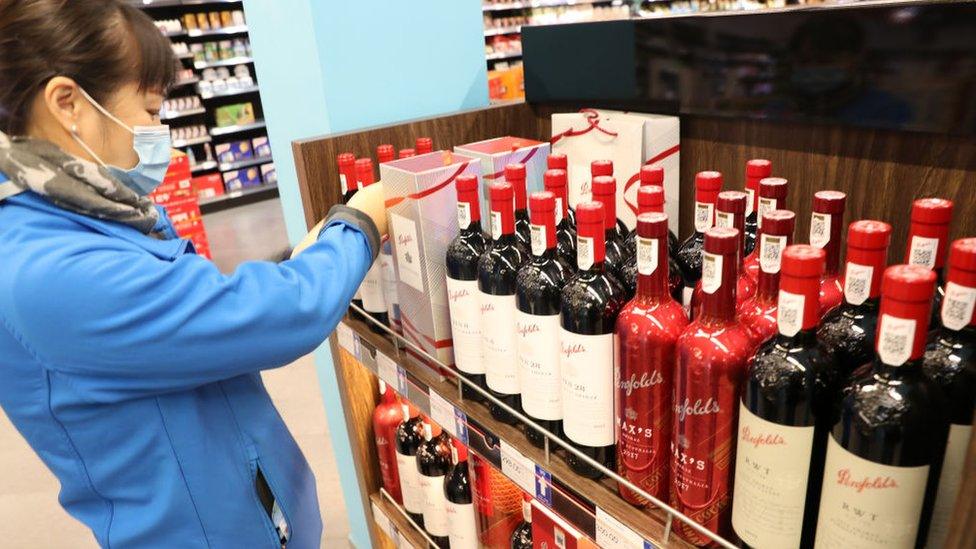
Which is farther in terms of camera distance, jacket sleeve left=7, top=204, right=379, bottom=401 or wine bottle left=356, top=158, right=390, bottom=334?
wine bottle left=356, top=158, right=390, bottom=334

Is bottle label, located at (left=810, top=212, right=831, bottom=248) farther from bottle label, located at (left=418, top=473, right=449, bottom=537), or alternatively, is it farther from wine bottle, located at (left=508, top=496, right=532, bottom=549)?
bottle label, located at (left=418, top=473, right=449, bottom=537)

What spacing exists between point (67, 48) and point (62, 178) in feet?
0.60

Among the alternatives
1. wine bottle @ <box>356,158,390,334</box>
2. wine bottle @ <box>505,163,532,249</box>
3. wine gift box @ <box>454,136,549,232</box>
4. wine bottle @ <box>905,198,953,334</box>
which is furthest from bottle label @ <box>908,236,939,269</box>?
wine bottle @ <box>356,158,390,334</box>

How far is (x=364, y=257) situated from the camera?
1182 mm

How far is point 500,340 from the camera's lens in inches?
42.4

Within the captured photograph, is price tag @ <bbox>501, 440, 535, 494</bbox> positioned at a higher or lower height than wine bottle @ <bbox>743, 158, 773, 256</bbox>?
lower

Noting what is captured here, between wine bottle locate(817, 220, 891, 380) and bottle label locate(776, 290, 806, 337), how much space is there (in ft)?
0.23

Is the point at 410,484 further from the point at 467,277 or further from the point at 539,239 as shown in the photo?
the point at 539,239

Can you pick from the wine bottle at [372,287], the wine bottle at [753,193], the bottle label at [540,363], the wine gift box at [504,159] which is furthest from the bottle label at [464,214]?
the wine bottle at [753,193]

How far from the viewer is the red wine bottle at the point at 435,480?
5.43ft

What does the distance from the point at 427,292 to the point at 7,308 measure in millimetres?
647

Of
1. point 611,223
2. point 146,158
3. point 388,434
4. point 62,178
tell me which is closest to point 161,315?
point 62,178

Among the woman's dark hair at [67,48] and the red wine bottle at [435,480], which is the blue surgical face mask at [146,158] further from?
the red wine bottle at [435,480]

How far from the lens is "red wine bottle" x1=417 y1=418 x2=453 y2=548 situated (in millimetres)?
1655
